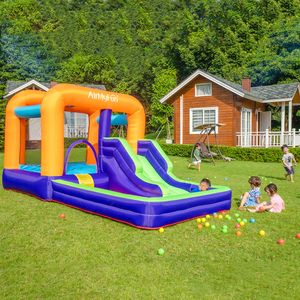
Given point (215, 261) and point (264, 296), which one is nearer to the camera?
point (264, 296)

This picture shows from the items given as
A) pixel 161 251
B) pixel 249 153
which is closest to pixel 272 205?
pixel 161 251

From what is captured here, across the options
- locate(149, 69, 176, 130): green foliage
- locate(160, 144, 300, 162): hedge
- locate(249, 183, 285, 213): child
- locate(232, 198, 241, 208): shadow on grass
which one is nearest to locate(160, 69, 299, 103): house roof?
locate(160, 144, 300, 162): hedge

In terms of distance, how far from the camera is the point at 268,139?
72.6 feet

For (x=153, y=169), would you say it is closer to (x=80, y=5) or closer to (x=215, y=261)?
(x=215, y=261)

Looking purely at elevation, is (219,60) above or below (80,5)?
below

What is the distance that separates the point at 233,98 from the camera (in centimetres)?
2239

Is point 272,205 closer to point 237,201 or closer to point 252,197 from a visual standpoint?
point 252,197

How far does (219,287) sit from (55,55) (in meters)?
62.4

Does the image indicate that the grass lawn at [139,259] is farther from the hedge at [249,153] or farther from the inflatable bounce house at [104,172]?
the hedge at [249,153]

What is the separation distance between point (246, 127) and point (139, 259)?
20626mm

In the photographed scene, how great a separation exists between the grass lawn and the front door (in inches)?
605

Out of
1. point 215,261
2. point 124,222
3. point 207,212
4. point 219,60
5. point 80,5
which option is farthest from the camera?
point 80,5

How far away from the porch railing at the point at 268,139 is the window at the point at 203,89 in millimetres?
3438

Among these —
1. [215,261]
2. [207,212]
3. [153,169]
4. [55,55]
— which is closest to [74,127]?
[153,169]
